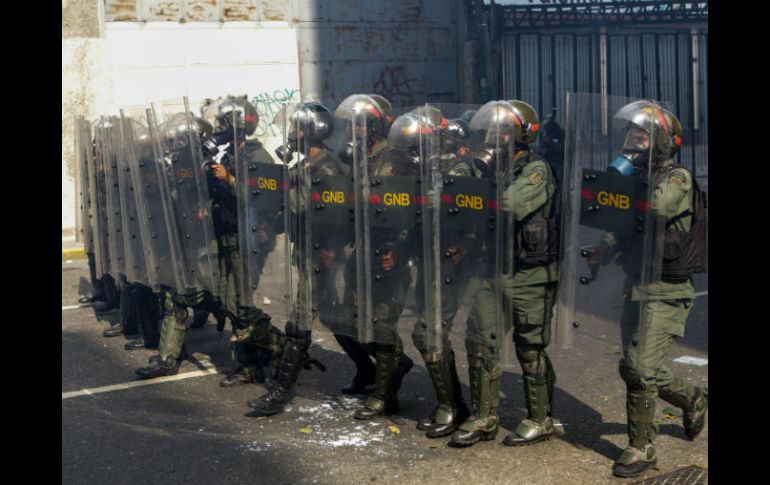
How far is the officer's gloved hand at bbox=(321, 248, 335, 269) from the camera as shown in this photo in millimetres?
6113

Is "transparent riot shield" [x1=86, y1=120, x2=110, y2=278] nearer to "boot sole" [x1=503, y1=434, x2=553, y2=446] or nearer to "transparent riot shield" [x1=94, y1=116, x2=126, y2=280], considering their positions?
"transparent riot shield" [x1=94, y1=116, x2=126, y2=280]

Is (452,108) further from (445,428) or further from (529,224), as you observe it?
(445,428)

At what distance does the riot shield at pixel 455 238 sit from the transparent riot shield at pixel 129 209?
3.00m

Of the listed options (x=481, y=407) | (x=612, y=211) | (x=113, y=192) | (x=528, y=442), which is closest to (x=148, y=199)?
(x=113, y=192)

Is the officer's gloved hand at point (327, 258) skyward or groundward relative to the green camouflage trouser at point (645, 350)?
skyward

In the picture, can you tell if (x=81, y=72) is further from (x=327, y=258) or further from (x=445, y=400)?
(x=445, y=400)

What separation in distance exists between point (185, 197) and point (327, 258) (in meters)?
1.54

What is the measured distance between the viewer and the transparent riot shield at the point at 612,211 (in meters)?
4.94

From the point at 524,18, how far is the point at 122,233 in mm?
11598

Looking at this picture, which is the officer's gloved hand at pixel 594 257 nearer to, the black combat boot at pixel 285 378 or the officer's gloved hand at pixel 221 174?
the black combat boot at pixel 285 378

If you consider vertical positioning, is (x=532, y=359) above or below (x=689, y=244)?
below

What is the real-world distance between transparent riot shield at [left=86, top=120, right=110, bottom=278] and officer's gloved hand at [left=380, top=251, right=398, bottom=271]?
3.52 metres

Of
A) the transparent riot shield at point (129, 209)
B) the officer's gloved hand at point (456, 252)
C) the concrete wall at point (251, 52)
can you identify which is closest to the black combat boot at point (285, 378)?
the officer's gloved hand at point (456, 252)

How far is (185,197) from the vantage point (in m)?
7.19
